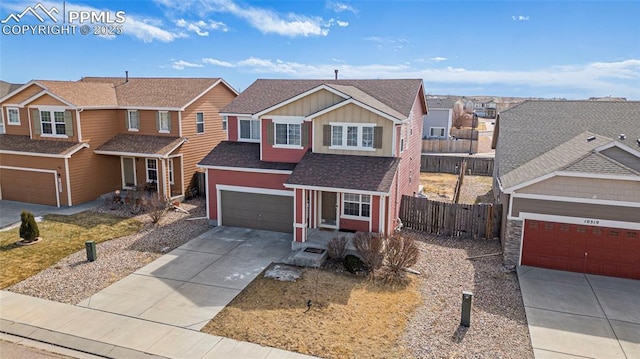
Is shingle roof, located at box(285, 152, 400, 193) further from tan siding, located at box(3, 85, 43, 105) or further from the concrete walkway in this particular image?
tan siding, located at box(3, 85, 43, 105)

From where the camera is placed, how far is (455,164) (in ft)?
118

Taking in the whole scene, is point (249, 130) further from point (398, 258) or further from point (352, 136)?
point (398, 258)

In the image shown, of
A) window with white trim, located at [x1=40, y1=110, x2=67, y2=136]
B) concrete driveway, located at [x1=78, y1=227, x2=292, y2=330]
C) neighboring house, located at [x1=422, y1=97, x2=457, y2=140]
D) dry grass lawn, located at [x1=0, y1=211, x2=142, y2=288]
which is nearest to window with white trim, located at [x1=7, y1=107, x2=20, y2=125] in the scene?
window with white trim, located at [x1=40, y1=110, x2=67, y2=136]

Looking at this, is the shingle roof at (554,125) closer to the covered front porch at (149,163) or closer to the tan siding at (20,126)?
the covered front porch at (149,163)

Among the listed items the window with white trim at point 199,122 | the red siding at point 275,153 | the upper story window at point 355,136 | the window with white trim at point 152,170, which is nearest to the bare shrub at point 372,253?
the upper story window at point 355,136

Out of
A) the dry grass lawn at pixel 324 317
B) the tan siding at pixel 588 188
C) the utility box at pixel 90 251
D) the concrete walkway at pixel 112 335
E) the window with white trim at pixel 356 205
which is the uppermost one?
the tan siding at pixel 588 188

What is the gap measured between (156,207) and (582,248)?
17.6m

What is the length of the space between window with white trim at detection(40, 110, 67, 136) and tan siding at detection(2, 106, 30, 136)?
59.8 inches

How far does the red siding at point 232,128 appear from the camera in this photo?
21531 millimetres

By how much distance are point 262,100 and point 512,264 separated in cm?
1395

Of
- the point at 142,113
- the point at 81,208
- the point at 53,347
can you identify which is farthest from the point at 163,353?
the point at 142,113

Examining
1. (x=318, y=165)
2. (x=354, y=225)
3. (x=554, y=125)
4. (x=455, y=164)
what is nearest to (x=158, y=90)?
(x=318, y=165)

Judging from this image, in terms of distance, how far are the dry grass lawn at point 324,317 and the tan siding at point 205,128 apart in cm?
1321

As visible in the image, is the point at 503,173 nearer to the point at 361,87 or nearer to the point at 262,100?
the point at 361,87
